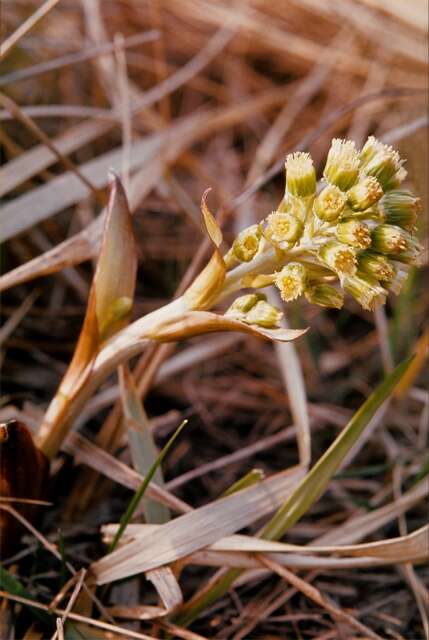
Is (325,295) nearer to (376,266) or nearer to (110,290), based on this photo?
(376,266)

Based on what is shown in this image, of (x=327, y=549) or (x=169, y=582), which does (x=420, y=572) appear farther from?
(x=169, y=582)

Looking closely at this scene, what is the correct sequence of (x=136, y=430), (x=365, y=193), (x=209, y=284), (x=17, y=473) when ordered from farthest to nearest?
(x=136, y=430), (x=17, y=473), (x=209, y=284), (x=365, y=193)

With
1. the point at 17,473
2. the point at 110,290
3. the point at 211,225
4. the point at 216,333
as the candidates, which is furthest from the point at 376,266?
the point at 216,333

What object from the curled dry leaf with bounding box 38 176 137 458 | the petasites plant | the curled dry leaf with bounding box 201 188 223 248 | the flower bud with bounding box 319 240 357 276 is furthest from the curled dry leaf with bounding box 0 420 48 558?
the flower bud with bounding box 319 240 357 276

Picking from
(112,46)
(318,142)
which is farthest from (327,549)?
(318,142)

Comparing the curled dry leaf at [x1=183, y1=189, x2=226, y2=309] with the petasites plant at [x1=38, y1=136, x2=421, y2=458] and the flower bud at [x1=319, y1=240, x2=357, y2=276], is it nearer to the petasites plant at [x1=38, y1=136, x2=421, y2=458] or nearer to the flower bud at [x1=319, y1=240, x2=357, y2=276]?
the petasites plant at [x1=38, y1=136, x2=421, y2=458]
